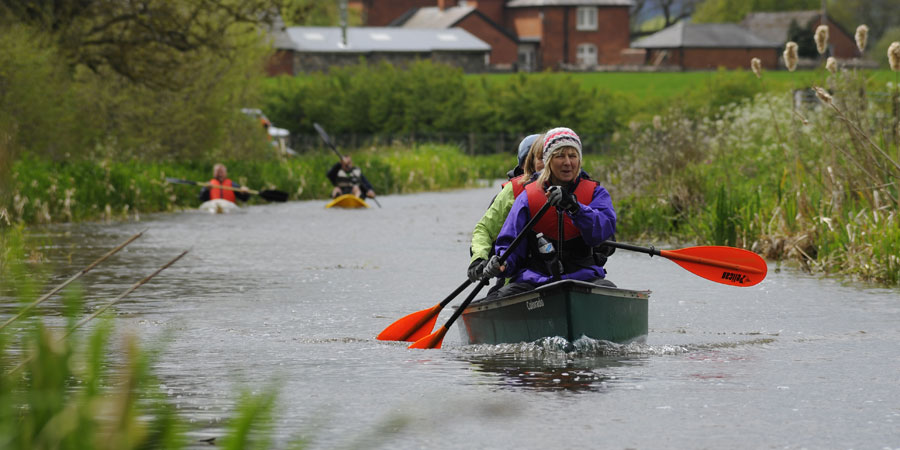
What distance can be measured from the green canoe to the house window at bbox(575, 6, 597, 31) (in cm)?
9984

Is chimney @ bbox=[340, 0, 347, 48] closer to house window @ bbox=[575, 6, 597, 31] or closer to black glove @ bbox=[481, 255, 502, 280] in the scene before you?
house window @ bbox=[575, 6, 597, 31]

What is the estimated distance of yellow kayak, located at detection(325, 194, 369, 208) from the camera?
99.3 ft

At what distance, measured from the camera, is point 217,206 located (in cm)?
2903

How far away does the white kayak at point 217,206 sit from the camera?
28969 millimetres

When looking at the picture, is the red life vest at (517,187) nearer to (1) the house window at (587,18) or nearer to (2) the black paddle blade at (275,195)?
(2) the black paddle blade at (275,195)

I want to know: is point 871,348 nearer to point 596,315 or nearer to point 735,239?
point 596,315

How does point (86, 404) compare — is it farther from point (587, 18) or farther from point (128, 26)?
point (587, 18)

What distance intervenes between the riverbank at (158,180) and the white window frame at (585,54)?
210 ft

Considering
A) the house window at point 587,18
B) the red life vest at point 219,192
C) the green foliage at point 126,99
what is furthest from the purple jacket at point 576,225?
the house window at point 587,18

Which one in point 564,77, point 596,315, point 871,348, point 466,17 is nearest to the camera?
point 596,315

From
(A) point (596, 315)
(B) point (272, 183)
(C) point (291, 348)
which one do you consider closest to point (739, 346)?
(A) point (596, 315)

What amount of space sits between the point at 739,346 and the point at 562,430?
12.8ft

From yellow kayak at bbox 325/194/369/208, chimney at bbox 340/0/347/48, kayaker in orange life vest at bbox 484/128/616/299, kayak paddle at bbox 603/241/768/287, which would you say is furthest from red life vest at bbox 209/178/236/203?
chimney at bbox 340/0/347/48

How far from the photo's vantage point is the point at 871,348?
10.2 meters
